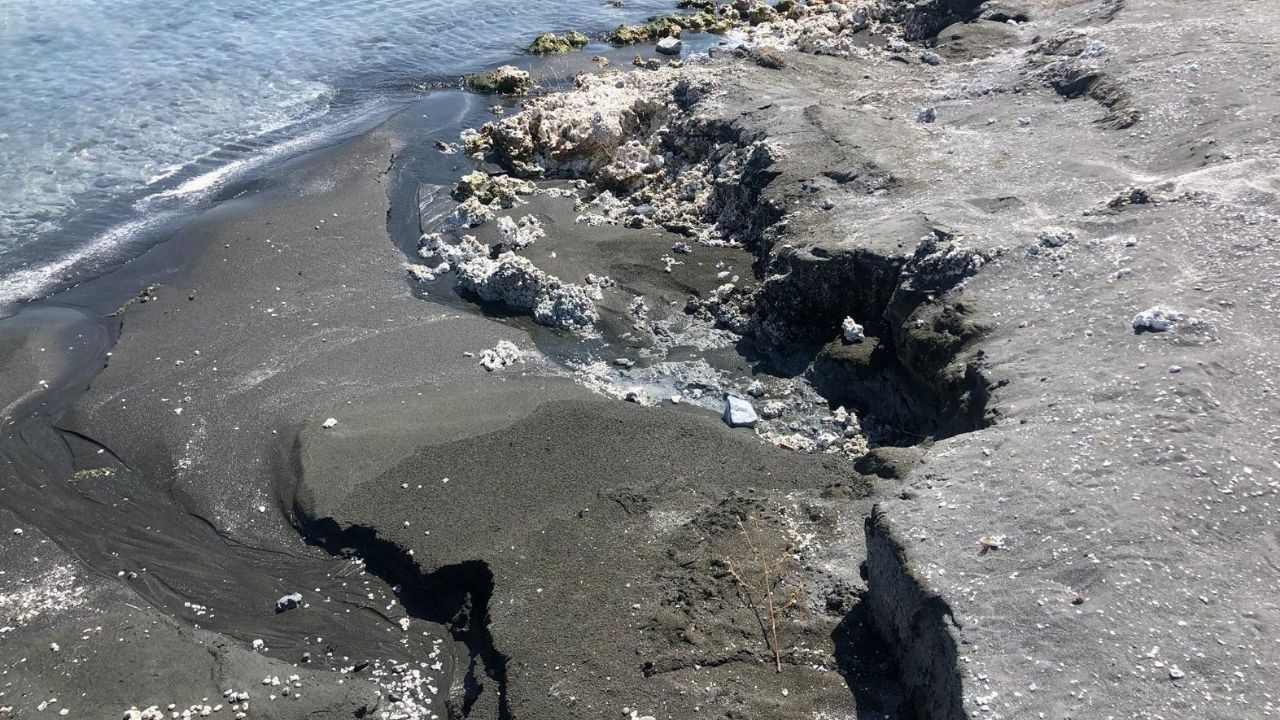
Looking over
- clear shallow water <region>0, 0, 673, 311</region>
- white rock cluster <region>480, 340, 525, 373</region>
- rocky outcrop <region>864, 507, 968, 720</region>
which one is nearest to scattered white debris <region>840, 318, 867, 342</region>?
rocky outcrop <region>864, 507, 968, 720</region>

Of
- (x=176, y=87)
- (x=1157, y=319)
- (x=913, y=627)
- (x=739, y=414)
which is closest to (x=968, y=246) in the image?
(x=1157, y=319)

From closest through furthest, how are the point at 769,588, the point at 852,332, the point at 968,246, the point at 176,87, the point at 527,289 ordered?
the point at 769,588
the point at 968,246
the point at 852,332
the point at 527,289
the point at 176,87

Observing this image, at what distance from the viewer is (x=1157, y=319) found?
6.50 metres

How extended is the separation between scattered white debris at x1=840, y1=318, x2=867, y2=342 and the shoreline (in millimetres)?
39

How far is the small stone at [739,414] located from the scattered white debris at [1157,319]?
10.7 feet

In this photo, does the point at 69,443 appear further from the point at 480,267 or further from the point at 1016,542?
the point at 1016,542

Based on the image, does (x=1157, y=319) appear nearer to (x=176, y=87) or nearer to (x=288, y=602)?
(x=288, y=602)

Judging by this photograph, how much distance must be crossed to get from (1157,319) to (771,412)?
10.9ft

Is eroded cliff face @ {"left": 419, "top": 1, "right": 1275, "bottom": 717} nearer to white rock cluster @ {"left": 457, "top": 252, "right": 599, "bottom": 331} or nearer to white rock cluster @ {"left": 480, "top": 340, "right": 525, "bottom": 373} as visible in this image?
white rock cluster @ {"left": 457, "top": 252, "right": 599, "bottom": 331}

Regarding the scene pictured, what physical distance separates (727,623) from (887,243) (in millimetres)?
4534

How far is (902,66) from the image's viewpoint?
1427cm

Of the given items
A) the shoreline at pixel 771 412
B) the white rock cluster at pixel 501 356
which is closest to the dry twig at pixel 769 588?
the shoreline at pixel 771 412

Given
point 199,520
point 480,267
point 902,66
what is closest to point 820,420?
point 480,267

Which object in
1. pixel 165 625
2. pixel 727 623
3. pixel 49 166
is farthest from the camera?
pixel 49 166
